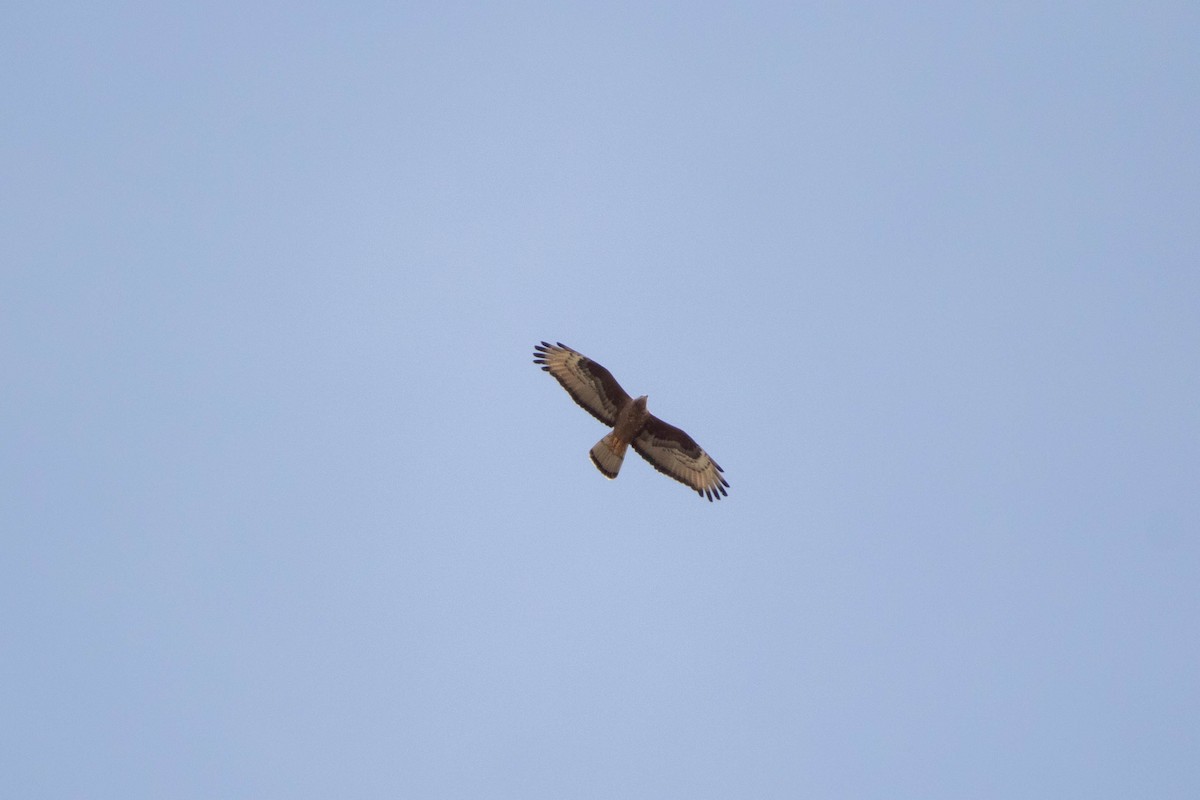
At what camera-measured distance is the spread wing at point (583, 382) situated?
1580 centimetres

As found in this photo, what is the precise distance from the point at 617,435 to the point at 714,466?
1717 mm

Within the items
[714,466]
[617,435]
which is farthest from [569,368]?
[714,466]

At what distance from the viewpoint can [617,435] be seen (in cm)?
1581

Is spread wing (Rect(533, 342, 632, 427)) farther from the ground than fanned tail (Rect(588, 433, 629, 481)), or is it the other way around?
spread wing (Rect(533, 342, 632, 427))

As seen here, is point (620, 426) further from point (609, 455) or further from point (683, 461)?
point (683, 461)

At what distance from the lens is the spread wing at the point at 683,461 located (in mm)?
16203

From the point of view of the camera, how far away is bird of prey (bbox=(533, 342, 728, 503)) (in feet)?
51.6

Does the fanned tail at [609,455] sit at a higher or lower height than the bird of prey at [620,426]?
lower

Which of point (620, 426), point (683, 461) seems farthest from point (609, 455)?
point (683, 461)

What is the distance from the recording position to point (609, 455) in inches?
619

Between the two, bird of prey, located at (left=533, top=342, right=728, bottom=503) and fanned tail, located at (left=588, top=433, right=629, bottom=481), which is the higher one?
bird of prey, located at (left=533, top=342, right=728, bottom=503)

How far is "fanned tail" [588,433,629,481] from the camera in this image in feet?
51.4

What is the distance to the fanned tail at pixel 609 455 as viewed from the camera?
15680 millimetres

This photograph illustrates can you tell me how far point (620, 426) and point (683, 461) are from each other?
1271 millimetres
